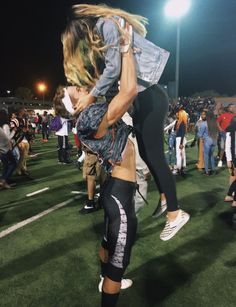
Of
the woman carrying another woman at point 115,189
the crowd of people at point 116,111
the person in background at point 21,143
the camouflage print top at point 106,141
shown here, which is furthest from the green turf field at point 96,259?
the person in background at point 21,143

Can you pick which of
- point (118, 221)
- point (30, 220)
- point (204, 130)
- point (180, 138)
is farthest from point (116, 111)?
point (204, 130)

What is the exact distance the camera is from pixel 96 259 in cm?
438

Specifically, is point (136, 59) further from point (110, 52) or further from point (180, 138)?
point (180, 138)

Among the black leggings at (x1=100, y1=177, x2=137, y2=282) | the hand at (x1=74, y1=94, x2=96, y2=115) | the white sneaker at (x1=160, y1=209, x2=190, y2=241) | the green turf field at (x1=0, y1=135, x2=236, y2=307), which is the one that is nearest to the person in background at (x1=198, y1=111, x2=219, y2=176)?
the green turf field at (x1=0, y1=135, x2=236, y2=307)

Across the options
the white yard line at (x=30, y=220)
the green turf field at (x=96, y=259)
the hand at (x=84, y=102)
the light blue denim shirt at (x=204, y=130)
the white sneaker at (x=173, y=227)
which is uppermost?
the hand at (x=84, y=102)

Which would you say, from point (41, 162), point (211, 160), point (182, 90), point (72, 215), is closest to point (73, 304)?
point (72, 215)

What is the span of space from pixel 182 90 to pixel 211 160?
53.2 metres

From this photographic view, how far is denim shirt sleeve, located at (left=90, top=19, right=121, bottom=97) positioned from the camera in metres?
2.24

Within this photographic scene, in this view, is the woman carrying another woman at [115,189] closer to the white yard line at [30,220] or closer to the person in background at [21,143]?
the white yard line at [30,220]

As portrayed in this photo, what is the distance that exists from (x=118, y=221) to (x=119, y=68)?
1076mm

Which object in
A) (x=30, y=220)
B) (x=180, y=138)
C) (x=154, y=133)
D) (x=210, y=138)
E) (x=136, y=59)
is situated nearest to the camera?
(x=136, y=59)

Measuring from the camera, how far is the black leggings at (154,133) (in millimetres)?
2760

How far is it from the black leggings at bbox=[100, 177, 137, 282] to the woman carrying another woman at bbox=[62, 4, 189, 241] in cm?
45

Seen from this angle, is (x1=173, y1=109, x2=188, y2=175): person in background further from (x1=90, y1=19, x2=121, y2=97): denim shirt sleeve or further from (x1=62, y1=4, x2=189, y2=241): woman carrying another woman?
(x1=90, y1=19, x2=121, y2=97): denim shirt sleeve
